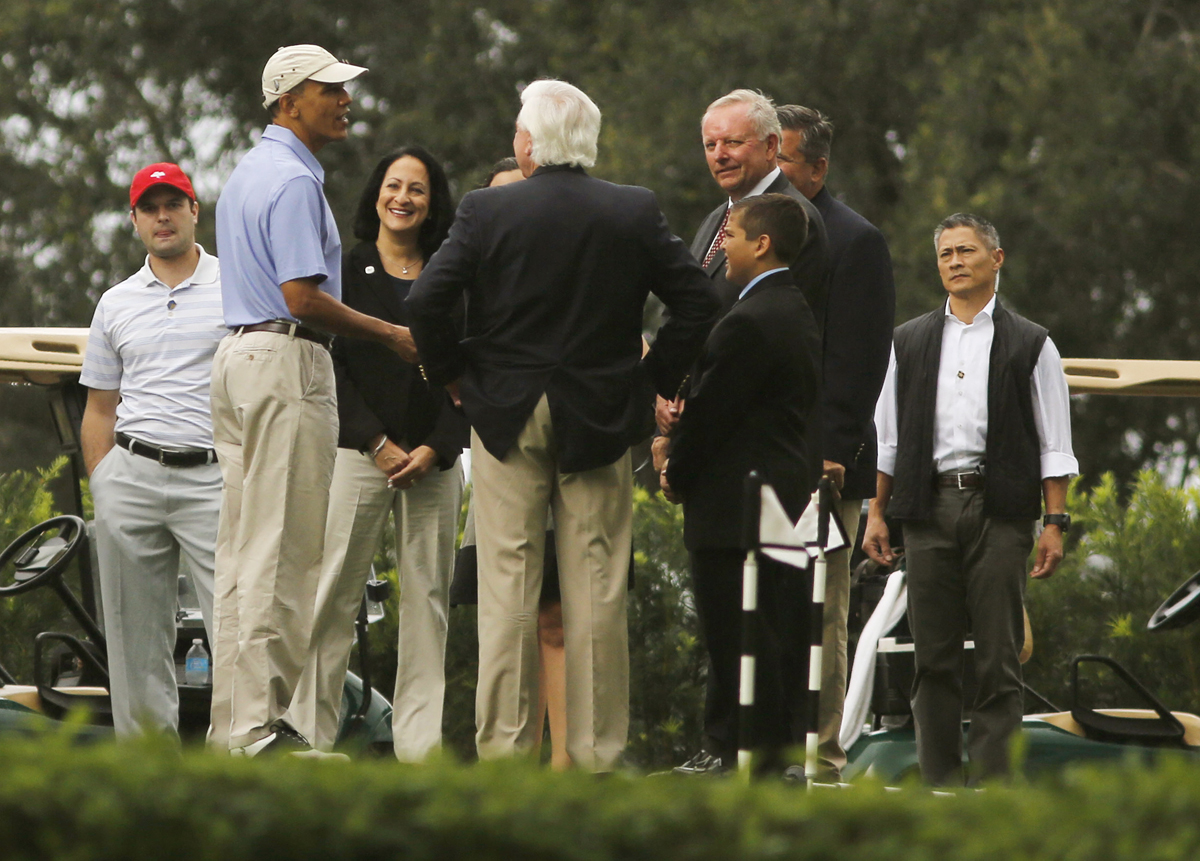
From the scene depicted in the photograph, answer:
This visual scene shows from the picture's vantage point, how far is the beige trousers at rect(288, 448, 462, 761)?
641cm

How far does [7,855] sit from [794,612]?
323 centimetres

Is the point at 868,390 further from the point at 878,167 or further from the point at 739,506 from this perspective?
the point at 878,167

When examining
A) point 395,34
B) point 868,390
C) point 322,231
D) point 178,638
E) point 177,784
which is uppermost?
point 395,34

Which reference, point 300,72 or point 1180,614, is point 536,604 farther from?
point 1180,614

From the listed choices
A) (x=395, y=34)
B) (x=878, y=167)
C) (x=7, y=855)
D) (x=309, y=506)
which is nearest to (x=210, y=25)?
(x=395, y=34)

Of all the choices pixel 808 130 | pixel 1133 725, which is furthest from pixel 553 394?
pixel 1133 725

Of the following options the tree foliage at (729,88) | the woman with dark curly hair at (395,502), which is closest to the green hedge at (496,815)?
the woman with dark curly hair at (395,502)

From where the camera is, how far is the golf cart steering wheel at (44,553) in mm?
6730

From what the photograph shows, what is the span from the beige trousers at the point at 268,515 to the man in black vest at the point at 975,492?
2.12 metres

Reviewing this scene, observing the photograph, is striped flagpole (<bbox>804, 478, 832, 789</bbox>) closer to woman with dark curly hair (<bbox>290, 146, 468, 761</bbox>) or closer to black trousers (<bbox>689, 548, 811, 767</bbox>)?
black trousers (<bbox>689, 548, 811, 767</bbox>)

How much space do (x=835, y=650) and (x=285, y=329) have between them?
2.15 metres

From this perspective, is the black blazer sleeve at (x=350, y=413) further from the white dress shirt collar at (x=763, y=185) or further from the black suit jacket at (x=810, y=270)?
the white dress shirt collar at (x=763, y=185)

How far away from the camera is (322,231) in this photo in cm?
597

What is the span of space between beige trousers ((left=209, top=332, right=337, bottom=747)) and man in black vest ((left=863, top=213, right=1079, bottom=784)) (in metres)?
2.12
